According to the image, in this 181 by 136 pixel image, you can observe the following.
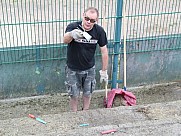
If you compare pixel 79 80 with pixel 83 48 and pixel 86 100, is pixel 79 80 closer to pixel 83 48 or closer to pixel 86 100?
pixel 86 100

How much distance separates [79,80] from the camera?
4.65 metres

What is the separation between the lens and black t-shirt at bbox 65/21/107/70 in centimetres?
420

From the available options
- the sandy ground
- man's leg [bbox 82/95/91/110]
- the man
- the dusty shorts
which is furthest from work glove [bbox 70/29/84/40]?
man's leg [bbox 82/95/91/110]

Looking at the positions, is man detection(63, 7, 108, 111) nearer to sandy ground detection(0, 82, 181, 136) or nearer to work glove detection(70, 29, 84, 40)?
work glove detection(70, 29, 84, 40)

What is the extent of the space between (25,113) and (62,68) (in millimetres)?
966

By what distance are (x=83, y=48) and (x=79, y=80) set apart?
0.60 metres

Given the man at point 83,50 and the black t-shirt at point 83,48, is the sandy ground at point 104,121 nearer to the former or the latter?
the man at point 83,50

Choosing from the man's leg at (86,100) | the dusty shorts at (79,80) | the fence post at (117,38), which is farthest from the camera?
the fence post at (117,38)

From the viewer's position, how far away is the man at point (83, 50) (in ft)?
13.2

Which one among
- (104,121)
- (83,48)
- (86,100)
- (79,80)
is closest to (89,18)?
(83,48)

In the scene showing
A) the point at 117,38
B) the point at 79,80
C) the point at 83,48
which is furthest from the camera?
the point at 117,38

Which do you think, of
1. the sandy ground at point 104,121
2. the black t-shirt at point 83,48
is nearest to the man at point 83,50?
the black t-shirt at point 83,48

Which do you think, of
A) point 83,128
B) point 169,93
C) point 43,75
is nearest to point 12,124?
point 83,128

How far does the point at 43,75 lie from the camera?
5383 mm
